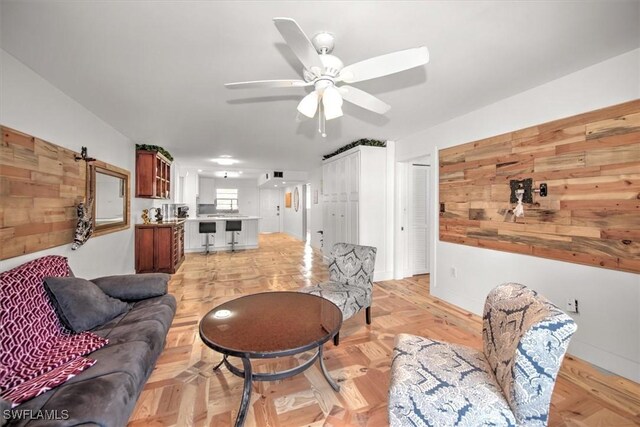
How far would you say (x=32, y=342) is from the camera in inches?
57.2

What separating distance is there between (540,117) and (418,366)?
8.30 feet

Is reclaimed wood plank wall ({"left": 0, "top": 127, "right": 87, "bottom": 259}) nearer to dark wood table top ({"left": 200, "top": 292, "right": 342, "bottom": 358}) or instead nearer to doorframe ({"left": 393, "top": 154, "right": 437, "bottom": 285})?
dark wood table top ({"left": 200, "top": 292, "right": 342, "bottom": 358})

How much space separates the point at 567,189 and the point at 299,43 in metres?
2.51

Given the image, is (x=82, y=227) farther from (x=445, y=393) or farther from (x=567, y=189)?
(x=567, y=189)

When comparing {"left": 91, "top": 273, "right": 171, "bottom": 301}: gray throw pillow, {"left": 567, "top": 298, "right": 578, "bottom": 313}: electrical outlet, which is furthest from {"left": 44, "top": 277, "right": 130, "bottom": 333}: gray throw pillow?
{"left": 567, "top": 298, "right": 578, "bottom": 313}: electrical outlet

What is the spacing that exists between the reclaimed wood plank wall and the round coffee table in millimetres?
1601

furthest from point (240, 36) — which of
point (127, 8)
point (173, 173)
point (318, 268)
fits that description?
point (173, 173)

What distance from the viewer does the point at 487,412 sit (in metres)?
1.13

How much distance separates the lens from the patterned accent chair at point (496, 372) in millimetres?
1058

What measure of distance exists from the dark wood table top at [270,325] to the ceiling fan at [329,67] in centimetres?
140

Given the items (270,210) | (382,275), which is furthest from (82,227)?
(270,210)

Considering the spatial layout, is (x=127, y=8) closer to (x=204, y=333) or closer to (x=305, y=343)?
(x=204, y=333)

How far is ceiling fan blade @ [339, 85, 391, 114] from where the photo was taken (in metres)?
1.78

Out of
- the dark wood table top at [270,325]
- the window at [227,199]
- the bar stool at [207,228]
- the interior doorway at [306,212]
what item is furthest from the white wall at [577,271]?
the window at [227,199]
